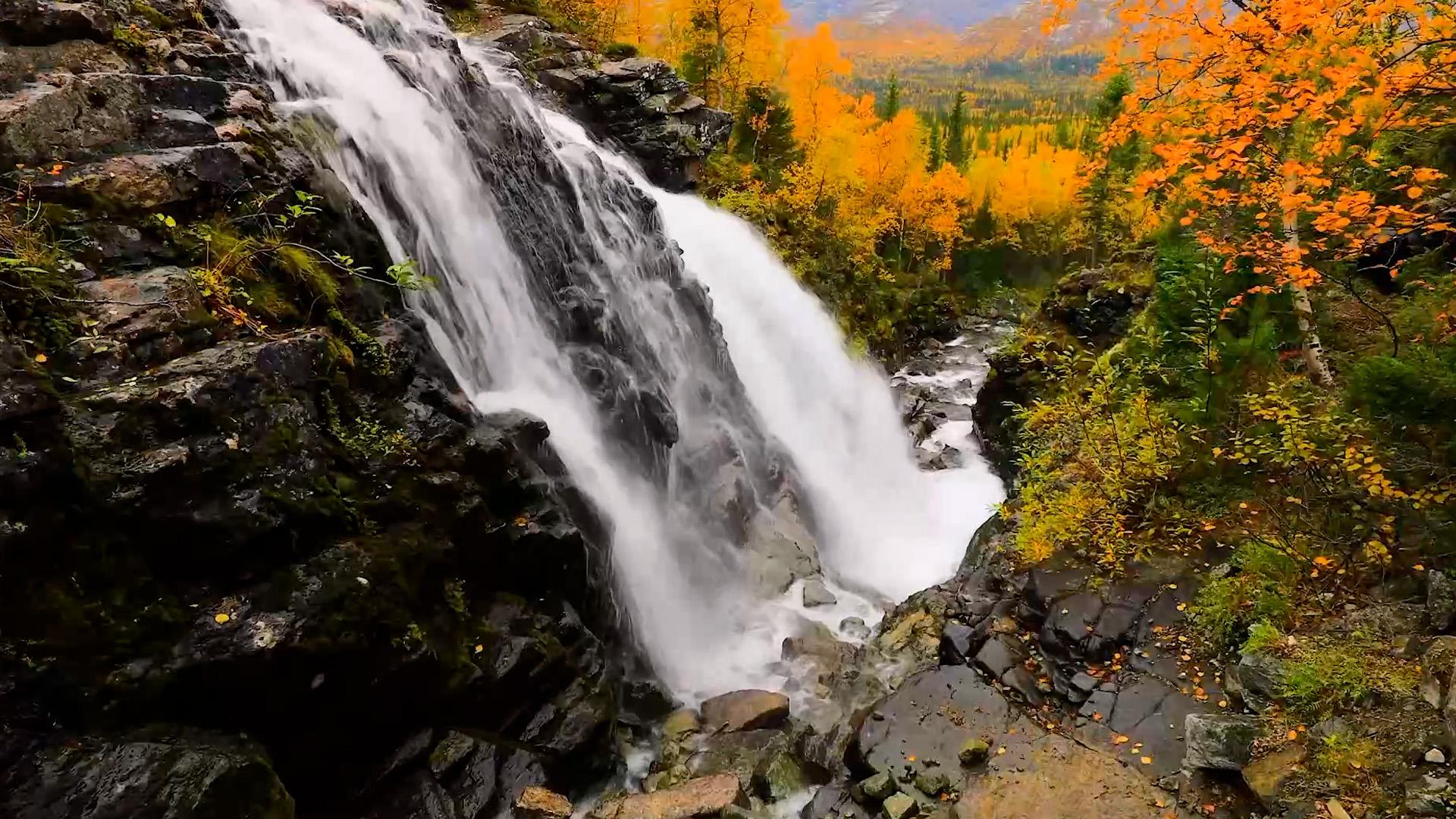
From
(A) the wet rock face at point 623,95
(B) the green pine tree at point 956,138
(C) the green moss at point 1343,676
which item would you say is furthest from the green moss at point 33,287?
(B) the green pine tree at point 956,138

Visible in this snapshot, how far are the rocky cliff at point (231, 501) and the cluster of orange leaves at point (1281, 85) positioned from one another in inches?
287

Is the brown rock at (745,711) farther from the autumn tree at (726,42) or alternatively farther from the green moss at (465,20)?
the autumn tree at (726,42)

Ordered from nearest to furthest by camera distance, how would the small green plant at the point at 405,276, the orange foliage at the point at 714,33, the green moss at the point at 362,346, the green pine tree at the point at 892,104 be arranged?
1. the green moss at the point at 362,346
2. the small green plant at the point at 405,276
3. the orange foliage at the point at 714,33
4. the green pine tree at the point at 892,104

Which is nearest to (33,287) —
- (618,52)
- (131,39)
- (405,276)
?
(405,276)

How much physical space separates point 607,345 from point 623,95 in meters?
12.0

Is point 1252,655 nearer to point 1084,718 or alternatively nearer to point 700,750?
point 1084,718

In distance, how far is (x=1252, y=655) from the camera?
591 centimetres

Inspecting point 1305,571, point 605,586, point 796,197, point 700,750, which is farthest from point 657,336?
point 796,197

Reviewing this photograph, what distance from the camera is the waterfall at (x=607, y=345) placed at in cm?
999

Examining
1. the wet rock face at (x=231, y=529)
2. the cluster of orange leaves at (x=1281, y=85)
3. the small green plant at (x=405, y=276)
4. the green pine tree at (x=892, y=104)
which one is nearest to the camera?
the wet rock face at (x=231, y=529)

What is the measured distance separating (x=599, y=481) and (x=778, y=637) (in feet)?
12.0

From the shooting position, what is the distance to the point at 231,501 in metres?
5.49

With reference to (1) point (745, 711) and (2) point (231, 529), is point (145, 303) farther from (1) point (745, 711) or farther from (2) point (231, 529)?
(1) point (745, 711)

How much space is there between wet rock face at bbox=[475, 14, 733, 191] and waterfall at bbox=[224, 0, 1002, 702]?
2.07m
